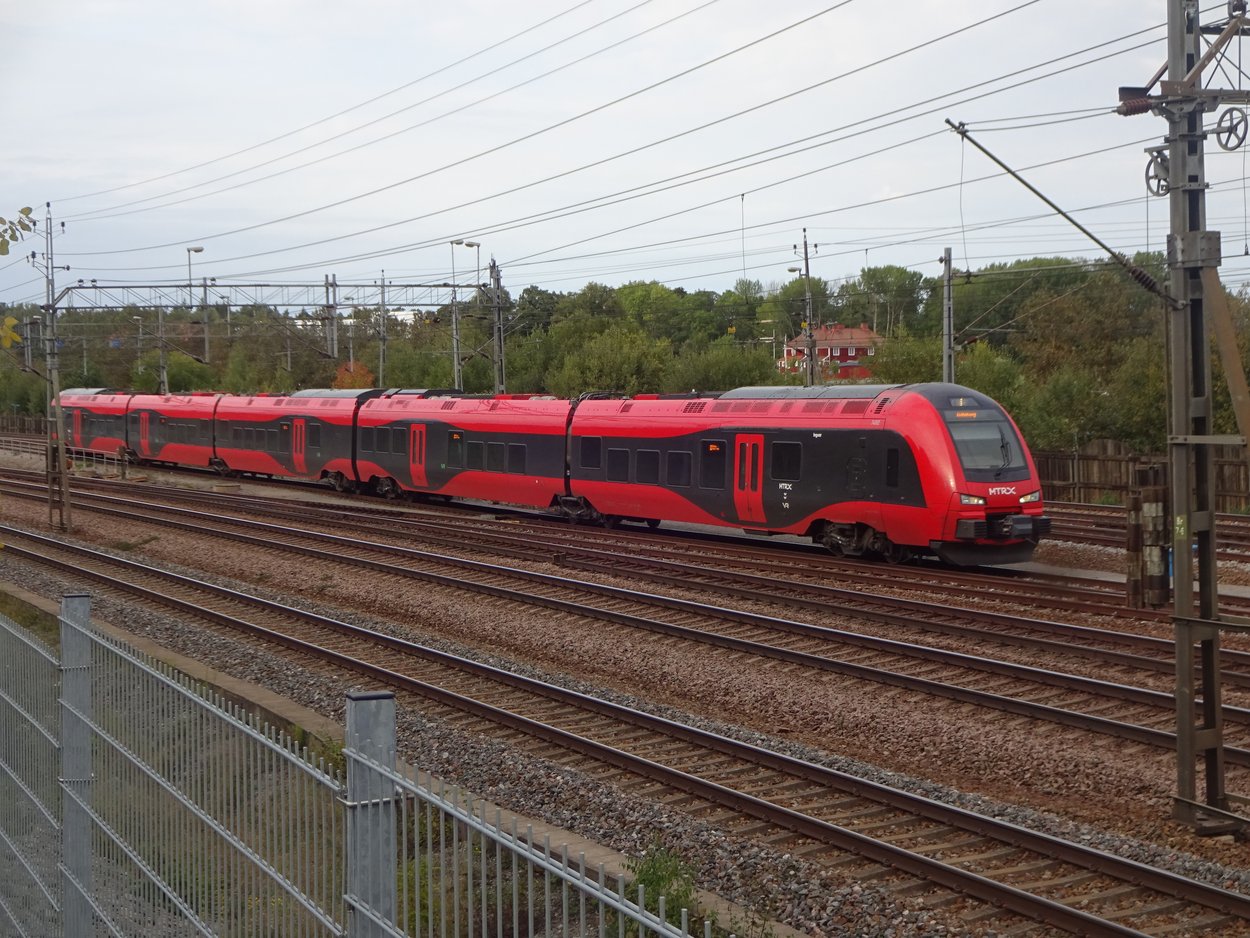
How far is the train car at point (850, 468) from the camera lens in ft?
64.8

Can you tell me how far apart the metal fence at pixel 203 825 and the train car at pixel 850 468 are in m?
13.7

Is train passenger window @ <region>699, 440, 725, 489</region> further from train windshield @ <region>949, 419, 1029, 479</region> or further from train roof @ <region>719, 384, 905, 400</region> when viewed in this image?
train windshield @ <region>949, 419, 1029, 479</region>

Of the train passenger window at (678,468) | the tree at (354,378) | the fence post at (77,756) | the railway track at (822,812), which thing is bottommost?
the railway track at (822,812)

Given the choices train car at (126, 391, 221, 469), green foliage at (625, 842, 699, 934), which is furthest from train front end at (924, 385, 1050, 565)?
train car at (126, 391, 221, 469)

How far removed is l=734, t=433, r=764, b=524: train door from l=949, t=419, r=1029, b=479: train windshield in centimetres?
396

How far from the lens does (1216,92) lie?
8.30 m

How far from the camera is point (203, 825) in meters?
4.69

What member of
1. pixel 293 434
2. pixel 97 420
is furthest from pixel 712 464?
pixel 97 420

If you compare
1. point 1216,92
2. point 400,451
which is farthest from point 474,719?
point 400,451

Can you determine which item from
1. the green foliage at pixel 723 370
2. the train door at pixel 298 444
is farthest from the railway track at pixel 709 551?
the green foliage at pixel 723 370

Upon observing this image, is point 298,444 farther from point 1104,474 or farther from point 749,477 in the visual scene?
point 1104,474

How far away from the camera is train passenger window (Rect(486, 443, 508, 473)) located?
1210 inches

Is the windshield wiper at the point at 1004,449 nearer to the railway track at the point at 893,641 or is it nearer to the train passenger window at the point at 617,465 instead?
the railway track at the point at 893,641

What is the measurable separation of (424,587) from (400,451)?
1523 centimetres
